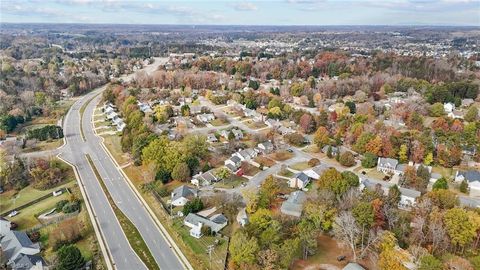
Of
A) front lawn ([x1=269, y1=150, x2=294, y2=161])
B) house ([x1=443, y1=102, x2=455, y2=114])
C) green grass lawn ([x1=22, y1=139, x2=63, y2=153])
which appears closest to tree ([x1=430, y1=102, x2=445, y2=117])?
house ([x1=443, y1=102, x2=455, y2=114])

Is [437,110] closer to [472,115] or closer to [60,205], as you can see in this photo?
[472,115]

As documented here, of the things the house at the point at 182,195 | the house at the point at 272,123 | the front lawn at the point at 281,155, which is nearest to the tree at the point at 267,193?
the house at the point at 182,195

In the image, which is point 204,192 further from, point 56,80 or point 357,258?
point 56,80

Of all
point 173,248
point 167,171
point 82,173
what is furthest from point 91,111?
point 173,248

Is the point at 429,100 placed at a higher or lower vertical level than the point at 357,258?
higher

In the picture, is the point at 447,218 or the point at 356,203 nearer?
the point at 447,218

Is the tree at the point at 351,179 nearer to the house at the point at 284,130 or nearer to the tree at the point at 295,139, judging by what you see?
the tree at the point at 295,139
